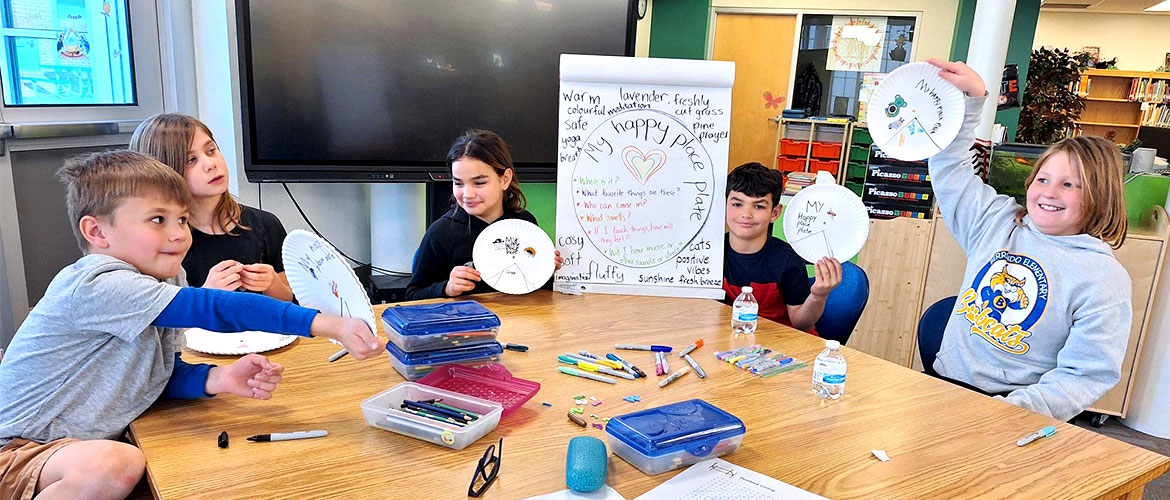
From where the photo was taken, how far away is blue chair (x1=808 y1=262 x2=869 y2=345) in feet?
6.58

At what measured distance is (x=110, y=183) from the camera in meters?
1.13

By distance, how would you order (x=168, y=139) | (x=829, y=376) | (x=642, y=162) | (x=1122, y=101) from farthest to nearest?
(x=1122, y=101) < (x=642, y=162) < (x=168, y=139) < (x=829, y=376)

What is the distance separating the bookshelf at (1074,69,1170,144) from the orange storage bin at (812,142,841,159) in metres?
4.22

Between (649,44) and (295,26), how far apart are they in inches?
166

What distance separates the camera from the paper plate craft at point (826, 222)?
1781 millimetres

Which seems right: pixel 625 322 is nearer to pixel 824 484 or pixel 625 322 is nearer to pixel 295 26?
pixel 824 484

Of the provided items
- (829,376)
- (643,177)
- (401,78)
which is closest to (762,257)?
(643,177)

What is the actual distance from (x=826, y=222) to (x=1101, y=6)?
8.46 meters

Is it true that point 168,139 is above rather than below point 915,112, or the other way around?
below

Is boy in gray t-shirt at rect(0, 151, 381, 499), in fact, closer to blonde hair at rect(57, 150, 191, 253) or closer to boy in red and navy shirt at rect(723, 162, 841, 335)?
blonde hair at rect(57, 150, 191, 253)

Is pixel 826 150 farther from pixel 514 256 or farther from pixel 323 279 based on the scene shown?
pixel 323 279

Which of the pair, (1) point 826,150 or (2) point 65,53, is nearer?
(2) point 65,53

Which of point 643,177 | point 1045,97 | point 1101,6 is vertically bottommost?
point 643,177

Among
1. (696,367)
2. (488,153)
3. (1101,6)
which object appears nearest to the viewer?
(696,367)
